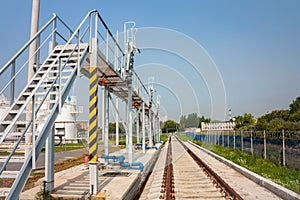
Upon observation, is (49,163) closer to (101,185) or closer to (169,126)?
(101,185)

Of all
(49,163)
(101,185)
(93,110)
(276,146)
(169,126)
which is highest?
(93,110)


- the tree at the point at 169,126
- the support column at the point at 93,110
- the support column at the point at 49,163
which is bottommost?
the tree at the point at 169,126

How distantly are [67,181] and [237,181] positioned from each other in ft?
20.1

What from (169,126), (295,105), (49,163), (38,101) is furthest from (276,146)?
(169,126)

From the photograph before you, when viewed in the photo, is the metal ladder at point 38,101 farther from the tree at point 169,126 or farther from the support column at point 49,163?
the tree at point 169,126

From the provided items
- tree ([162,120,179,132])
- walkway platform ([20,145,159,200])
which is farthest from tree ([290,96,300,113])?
walkway platform ([20,145,159,200])

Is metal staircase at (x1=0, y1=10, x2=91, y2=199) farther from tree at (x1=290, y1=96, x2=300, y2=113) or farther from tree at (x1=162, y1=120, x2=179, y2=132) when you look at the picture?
tree at (x1=162, y1=120, x2=179, y2=132)

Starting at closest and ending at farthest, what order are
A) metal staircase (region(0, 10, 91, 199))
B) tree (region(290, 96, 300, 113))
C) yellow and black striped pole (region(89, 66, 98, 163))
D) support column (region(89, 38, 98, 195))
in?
metal staircase (region(0, 10, 91, 199)) < support column (region(89, 38, 98, 195)) < yellow and black striped pole (region(89, 66, 98, 163)) < tree (region(290, 96, 300, 113))

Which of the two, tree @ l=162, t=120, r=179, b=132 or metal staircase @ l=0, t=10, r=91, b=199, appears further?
tree @ l=162, t=120, r=179, b=132

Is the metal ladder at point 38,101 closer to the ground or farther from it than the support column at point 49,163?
farther from it

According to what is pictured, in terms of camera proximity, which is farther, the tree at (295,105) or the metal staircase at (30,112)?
the tree at (295,105)

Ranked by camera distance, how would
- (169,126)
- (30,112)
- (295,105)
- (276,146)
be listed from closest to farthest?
(30,112) → (276,146) → (295,105) → (169,126)

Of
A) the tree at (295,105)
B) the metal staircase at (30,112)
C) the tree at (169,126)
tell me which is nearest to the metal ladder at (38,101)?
the metal staircase at (30,112)

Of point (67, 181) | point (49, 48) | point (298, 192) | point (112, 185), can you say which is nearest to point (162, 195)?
point (112, 185)
